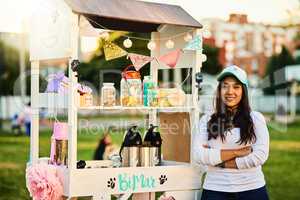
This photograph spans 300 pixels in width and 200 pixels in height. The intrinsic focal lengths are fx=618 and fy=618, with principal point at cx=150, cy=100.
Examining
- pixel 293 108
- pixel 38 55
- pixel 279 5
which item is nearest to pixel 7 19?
pixel 38 55

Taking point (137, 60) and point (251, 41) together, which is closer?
point (137, 60)

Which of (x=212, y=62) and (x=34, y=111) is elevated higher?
(x=212, y=62)

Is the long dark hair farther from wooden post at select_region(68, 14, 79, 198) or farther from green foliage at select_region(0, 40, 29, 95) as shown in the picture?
green foliage at select_region(0, 40, 29, 95)

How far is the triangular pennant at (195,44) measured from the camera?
441 centimetres

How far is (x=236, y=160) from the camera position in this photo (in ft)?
13.1

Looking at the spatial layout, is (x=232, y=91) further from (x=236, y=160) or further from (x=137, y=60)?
(x=137, y=60)

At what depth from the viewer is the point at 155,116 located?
482 cm

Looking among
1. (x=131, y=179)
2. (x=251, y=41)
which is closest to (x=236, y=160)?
(x=131, y=179)

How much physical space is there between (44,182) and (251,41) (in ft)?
35.5

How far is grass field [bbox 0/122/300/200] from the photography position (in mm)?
8391

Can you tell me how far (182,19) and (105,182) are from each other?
132 centimetres

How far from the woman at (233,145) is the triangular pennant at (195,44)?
0.40m

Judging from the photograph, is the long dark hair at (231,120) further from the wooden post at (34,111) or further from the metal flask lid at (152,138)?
the wooden post at (34,111)

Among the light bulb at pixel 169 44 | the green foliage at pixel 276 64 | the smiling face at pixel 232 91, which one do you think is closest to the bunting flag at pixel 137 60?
the light bulb at pixel 169 44
